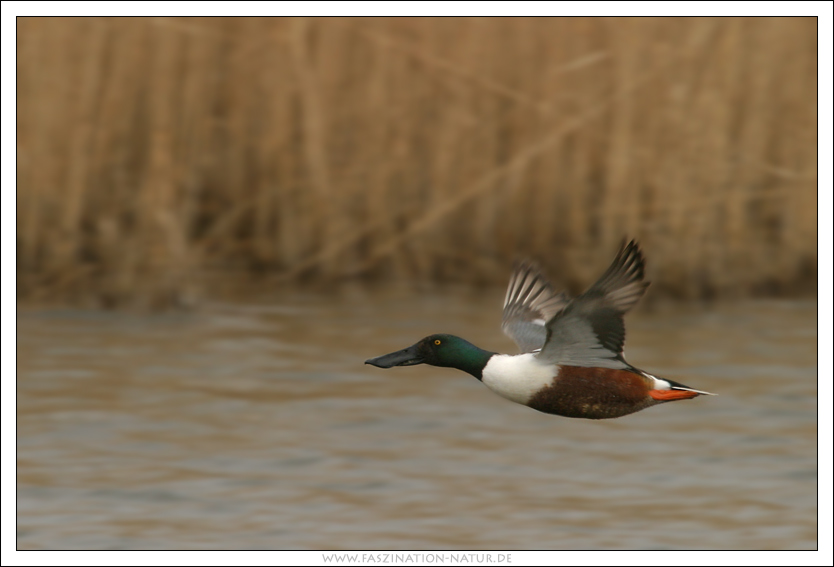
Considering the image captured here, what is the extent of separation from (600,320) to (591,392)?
0.33 m

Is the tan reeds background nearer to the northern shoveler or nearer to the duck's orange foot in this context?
the northern shoveler

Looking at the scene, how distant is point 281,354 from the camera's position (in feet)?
23.0

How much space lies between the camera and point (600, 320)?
161 inches

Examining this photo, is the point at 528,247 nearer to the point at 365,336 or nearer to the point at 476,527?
the point at 365,336

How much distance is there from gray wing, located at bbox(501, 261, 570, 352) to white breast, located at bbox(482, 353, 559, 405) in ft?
1.68

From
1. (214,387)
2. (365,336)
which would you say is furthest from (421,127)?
(214,387)

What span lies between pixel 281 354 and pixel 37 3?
7.31 ft

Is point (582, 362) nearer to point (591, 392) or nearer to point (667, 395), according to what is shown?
point (591, 392)

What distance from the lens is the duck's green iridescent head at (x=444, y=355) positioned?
181 inches

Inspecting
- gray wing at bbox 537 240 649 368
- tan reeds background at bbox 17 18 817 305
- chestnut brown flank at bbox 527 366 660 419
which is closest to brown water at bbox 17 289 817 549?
tan reeds background at bbox 17 18 817 305

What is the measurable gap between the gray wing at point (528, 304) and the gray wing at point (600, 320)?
23.0 inches

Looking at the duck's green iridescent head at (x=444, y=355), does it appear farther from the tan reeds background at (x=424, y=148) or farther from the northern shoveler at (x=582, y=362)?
the tan reeds background at (x=424, y=148)

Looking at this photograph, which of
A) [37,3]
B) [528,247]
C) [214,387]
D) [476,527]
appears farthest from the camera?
[528,247]

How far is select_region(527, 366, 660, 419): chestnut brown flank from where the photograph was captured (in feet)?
14.1
